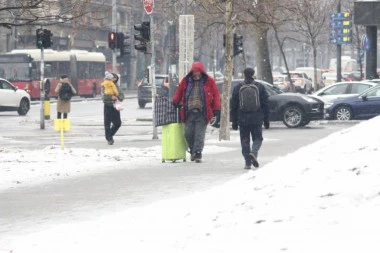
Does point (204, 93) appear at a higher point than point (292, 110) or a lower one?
higher

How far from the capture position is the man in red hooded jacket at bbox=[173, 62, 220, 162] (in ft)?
64.5

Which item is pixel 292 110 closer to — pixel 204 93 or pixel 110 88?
pixel 110 88

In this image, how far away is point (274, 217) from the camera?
9469 millimetres

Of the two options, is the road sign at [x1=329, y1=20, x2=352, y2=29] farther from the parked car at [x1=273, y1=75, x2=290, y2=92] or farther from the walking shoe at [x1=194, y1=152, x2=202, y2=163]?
the walking shoe at [x1=194, y1=152, x2=202, y2=163]

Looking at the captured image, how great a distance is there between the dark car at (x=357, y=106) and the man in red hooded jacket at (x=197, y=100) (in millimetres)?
17628

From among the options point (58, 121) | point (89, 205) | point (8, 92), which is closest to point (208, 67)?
point (8, 92)

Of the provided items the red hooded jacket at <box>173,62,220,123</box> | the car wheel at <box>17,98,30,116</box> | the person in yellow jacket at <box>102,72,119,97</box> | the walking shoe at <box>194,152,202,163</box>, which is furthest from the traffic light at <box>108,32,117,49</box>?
the red hooded jacket at <box>173,62,220,123</box>

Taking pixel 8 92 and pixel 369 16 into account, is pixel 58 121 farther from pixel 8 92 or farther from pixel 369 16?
pixel 8 92

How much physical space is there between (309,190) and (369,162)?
61 centimetres

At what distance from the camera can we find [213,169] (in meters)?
19.1

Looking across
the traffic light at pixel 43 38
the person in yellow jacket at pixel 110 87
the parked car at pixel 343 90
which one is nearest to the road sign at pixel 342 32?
the parked car at pixel 343 90

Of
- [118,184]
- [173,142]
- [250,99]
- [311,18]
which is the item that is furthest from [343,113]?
[118,184]

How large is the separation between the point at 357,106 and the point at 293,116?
3.13 m

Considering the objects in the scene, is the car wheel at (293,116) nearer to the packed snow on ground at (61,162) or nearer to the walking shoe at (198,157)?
the packed snow on ground at (61,162)
